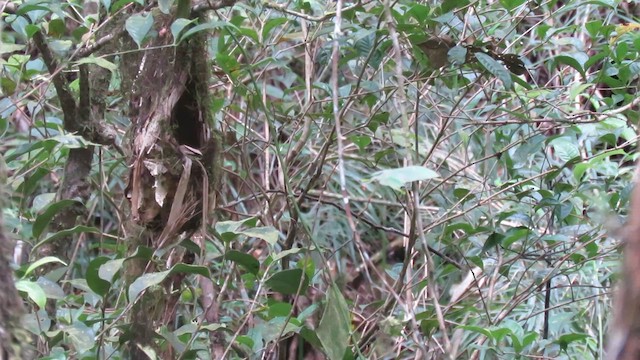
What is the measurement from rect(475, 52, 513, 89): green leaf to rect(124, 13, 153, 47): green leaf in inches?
20.7

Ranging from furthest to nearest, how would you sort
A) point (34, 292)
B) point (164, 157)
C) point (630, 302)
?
point (164, 157) → point (34, 292) → point (630, 302)

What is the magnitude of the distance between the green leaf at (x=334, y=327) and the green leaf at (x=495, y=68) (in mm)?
440

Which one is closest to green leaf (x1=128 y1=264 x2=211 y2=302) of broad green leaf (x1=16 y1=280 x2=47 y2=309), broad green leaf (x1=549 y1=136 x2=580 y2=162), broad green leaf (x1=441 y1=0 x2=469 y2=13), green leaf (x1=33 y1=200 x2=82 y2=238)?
broad green leaf (x1=16 y1=280 x2=47 y2=309)

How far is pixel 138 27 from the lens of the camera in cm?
108

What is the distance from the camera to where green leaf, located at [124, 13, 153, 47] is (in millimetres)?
1064

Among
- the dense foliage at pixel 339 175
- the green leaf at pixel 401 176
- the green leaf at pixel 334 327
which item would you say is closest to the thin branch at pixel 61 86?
the dense foliage at pixel 339 175

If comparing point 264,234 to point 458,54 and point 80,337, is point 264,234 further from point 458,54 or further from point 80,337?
point 458,54

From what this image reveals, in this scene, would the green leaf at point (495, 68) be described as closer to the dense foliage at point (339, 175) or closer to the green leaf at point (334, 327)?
the dense foliage at point (339, 175)

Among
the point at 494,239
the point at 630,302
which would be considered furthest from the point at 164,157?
the point at 630,302

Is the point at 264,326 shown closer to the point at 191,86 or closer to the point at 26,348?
the point at 191,86

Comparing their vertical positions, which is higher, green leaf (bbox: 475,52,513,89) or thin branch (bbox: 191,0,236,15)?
thin branch (bbox: 191,0,236,15)

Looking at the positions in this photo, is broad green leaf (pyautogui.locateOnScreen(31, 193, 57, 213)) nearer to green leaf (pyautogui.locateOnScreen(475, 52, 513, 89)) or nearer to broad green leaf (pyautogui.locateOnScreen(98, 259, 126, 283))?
broad green leaf (pyautogui.locateOnScreen(98, 259, 126, 283))

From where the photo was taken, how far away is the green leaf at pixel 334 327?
105 centimetres

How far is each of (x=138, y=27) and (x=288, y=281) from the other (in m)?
0.44
